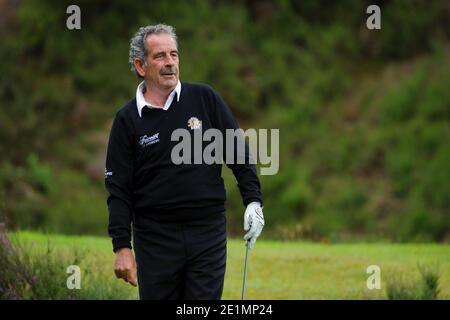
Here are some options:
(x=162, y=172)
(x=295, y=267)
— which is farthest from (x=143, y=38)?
(x=295, y=267)

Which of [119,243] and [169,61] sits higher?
[169,61]

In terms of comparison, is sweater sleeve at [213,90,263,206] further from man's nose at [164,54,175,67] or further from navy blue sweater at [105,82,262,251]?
man's nose at [164,54,175,67]

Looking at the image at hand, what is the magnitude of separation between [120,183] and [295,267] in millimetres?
4137

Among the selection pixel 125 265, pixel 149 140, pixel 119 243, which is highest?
pixel 149 140

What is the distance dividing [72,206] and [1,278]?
12.7 meters

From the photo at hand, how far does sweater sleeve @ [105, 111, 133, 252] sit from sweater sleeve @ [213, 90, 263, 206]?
528mm

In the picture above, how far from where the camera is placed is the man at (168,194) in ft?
19.1

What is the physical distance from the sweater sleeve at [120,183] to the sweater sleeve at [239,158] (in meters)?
0.53

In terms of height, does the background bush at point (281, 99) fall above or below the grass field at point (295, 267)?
above

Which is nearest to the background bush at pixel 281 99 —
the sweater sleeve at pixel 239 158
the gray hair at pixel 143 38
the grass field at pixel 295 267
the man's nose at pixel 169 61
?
the grass field at pixel 295 267

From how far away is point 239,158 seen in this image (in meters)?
6.03

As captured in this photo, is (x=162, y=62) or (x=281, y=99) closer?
(x=162, y=62)

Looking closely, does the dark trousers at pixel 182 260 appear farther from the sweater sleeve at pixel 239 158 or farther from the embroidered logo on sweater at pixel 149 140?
the embroidered logo on sweater at pixel 149 140

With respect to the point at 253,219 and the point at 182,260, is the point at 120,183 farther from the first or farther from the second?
the point at 253,219
